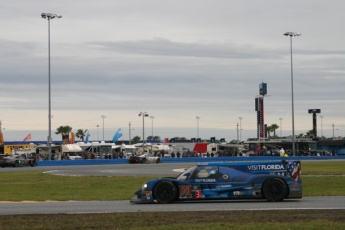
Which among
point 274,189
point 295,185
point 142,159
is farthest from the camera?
point 142,159

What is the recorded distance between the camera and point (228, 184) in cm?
1786

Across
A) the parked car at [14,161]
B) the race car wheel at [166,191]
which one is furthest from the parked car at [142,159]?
the race car wheel at [166,191]

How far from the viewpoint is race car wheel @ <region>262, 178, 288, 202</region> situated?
57.4 ft

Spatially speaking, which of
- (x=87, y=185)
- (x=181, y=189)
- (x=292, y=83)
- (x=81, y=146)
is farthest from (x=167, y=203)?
(x=81, y=146)

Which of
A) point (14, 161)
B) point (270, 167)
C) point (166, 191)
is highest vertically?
point (270, 167)

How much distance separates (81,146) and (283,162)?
7513cm

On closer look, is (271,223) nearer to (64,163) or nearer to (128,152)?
(64,163)

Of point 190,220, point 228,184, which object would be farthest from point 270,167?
point 190,220

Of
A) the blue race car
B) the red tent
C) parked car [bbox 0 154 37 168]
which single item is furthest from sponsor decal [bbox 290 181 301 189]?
the red tent

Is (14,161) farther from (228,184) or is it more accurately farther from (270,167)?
(270,167)

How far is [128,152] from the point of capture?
305ft

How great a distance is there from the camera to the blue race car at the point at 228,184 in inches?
691

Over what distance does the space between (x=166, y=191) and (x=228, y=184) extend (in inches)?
73.1

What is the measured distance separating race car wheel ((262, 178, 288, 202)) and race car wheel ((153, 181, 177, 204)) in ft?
8.67
